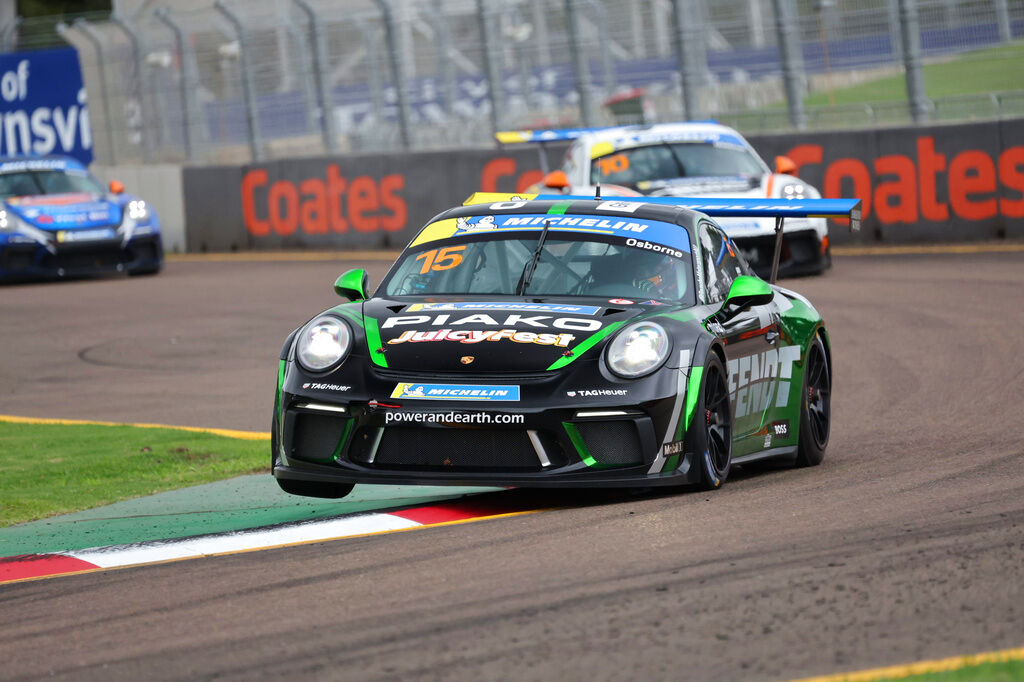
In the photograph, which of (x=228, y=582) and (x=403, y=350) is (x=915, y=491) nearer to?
(x=403, y=350)

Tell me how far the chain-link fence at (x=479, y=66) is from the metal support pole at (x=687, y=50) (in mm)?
22

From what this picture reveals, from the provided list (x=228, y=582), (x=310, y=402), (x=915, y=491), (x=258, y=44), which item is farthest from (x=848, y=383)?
(x=258, y=44)

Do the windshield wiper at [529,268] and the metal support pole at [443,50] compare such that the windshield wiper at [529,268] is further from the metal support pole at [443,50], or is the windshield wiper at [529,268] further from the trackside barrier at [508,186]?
the metal support pole at [443,50]

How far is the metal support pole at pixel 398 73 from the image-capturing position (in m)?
24.3

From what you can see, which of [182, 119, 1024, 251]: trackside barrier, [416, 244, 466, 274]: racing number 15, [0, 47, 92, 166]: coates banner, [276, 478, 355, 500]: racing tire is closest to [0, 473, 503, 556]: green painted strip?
[276, 478, 355, 500]: racing tire

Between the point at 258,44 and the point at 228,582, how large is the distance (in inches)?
826

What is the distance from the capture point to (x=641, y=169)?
1689 cm

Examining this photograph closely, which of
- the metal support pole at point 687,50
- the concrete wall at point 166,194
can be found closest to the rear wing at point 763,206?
the metal support pole at point 687,50

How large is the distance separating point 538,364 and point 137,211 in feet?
51.4

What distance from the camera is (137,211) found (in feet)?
69.7

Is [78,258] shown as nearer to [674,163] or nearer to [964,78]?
[674,163]

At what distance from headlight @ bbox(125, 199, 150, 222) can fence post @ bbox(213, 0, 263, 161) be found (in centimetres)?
434

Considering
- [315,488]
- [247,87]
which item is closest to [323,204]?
[247,87]

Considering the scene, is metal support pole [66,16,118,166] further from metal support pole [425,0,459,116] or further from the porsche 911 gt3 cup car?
the porsche 911 gt3 cup car
